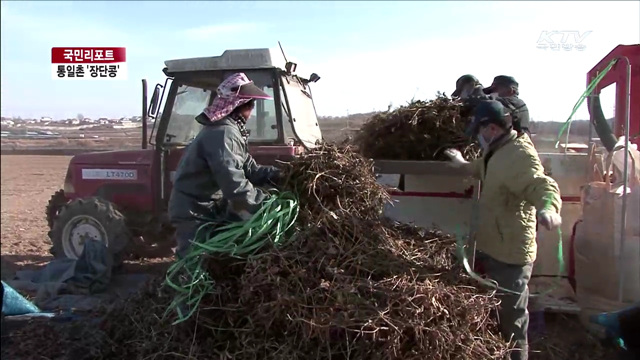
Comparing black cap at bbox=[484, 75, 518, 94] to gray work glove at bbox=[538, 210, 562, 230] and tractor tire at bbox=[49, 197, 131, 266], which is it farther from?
tractor tire at bbox=[49, 197, 131, 266]

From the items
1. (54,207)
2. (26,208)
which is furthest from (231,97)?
(26,208)

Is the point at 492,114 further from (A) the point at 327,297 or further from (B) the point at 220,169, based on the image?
(B) the point at 220,169

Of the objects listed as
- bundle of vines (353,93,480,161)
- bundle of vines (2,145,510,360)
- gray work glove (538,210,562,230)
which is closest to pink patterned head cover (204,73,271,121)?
bundle of vines (2,145,510,360)

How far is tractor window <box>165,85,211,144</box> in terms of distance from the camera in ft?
19.6

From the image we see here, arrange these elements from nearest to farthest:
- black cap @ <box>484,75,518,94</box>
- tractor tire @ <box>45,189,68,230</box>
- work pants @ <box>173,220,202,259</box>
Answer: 1. work pants @ <box>173,220,202,259</box>
2. black cap @ <box>484,75,518,94</box>
3. tractor tire @ <box>45,189,68,230</box>

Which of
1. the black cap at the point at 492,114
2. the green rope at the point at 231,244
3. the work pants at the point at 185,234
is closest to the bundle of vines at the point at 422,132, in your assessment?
the black cap at the point at 492,114

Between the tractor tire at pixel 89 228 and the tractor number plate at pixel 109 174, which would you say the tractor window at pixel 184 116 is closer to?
the tractor number plate at pixel 109 174

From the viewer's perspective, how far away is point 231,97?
134 inches

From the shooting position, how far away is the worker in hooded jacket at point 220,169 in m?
3.24

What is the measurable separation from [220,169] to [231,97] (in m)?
0.50

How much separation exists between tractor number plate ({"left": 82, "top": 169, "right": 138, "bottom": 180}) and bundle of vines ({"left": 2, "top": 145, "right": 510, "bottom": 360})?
296 cm

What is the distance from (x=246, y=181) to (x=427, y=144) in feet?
4.76

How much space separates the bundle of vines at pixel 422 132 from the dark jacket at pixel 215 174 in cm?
112

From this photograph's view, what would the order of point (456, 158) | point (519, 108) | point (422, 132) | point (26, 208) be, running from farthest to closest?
point (26, 208)
point (519, 108)
point (422, 132)
point (456, 158)
